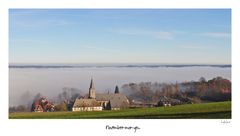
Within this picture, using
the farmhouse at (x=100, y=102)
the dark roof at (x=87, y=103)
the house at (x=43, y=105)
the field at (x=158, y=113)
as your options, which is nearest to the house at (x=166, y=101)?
the field at (x=158, y=113)

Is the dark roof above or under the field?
above

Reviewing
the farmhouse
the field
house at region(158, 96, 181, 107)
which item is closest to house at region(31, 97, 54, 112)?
the field

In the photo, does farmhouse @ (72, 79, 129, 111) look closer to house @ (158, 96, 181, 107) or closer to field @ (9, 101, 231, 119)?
field @ (9, 101, 231, 119)

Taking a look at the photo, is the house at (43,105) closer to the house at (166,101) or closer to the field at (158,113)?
the field at (158,113)
